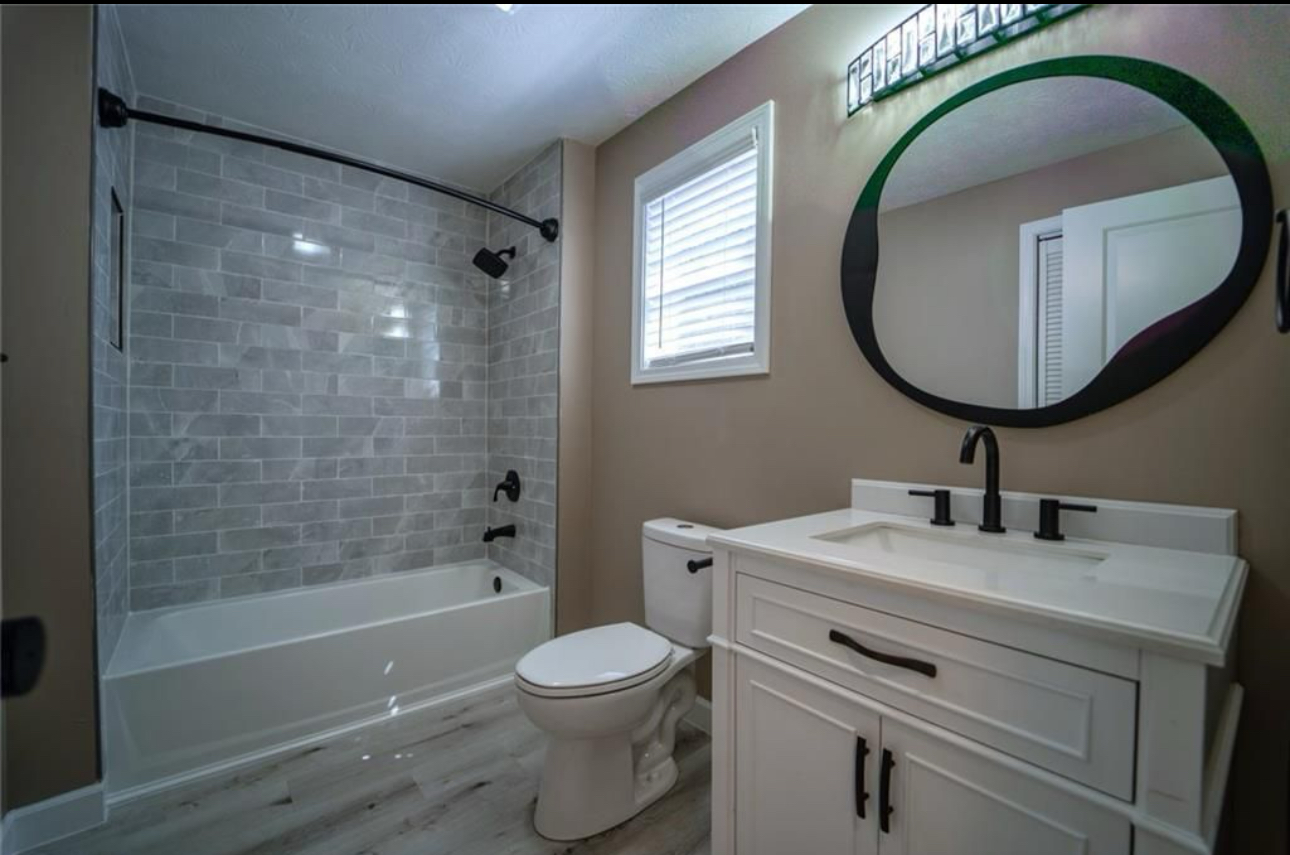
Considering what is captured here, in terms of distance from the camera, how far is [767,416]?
1.63m

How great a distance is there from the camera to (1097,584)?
2.40 ft

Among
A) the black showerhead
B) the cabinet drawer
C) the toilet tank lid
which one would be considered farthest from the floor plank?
the black showerhead

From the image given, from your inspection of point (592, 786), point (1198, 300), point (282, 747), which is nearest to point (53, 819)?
point (282, 747)

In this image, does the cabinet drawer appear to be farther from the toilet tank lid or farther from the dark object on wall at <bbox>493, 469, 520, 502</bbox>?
the dark object on wall at <bbox>493, 469, 520, 502</bbox>

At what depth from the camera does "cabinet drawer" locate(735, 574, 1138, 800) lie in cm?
62

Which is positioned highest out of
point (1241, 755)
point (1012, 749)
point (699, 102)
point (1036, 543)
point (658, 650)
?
point (699, 102)

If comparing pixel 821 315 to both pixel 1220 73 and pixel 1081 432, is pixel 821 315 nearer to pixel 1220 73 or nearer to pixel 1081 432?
pixel 1081 432

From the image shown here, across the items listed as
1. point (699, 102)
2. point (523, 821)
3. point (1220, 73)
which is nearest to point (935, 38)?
point (1220, 73)

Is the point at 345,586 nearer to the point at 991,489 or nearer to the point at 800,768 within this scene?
the point at 800,768

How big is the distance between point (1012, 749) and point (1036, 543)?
0.47 m

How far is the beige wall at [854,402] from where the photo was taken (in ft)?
2.55

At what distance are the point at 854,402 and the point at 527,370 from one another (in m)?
1.63

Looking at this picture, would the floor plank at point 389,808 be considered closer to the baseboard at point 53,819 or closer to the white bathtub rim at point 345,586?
the baseboard at point 53,819

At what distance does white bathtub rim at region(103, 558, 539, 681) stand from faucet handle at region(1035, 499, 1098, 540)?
6.23 ft
